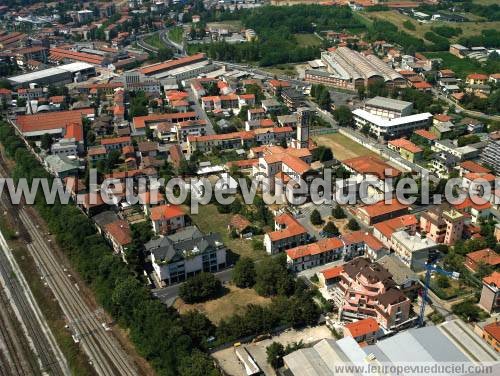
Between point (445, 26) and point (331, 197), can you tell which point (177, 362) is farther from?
point (445, 26)

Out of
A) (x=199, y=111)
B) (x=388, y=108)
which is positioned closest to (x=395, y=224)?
(x=388, y=108)

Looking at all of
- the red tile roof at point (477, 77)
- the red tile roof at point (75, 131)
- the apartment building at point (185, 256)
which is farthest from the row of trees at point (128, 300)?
the red tile roof at point (477, 77)

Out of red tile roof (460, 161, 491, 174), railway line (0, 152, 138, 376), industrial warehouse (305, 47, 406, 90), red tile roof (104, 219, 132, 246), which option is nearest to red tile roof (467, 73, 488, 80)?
industrial warehouse (305, 47, 406, 90)

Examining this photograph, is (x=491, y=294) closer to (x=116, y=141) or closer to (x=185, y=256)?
(x=185, y=256)

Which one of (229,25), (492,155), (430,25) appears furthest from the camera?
(229,25)

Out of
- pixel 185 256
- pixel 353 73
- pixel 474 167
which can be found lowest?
pixel 474 167

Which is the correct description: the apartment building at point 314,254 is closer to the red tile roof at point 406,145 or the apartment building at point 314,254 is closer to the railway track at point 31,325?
the railway track at point 31,325

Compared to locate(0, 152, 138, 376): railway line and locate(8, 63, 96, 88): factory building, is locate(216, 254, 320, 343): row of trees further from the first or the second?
locate(8, 63, 96, 88): factory building
